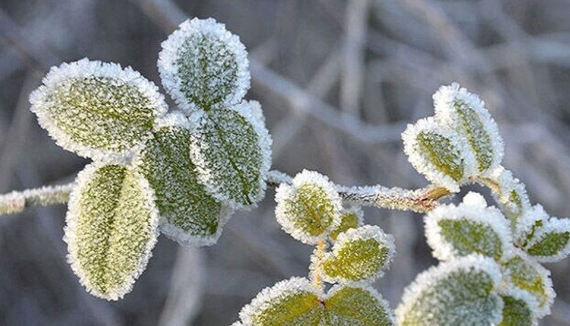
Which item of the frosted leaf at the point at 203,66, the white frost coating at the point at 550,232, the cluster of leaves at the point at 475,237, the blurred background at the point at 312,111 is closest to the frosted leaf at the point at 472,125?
the cluster of leaves at the point at 475,237

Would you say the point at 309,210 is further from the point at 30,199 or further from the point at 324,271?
the point at 30,199

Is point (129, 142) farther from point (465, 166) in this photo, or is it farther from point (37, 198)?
point (465, 166)

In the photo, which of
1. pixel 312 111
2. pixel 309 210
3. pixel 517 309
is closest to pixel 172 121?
pixel 309 210

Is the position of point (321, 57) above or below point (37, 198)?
above

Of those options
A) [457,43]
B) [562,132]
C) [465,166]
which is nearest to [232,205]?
[465,166]

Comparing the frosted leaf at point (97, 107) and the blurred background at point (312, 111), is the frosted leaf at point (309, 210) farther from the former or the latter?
the blurred background at point (312, 111)

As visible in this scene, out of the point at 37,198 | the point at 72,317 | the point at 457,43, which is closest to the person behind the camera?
the point at 37,198
